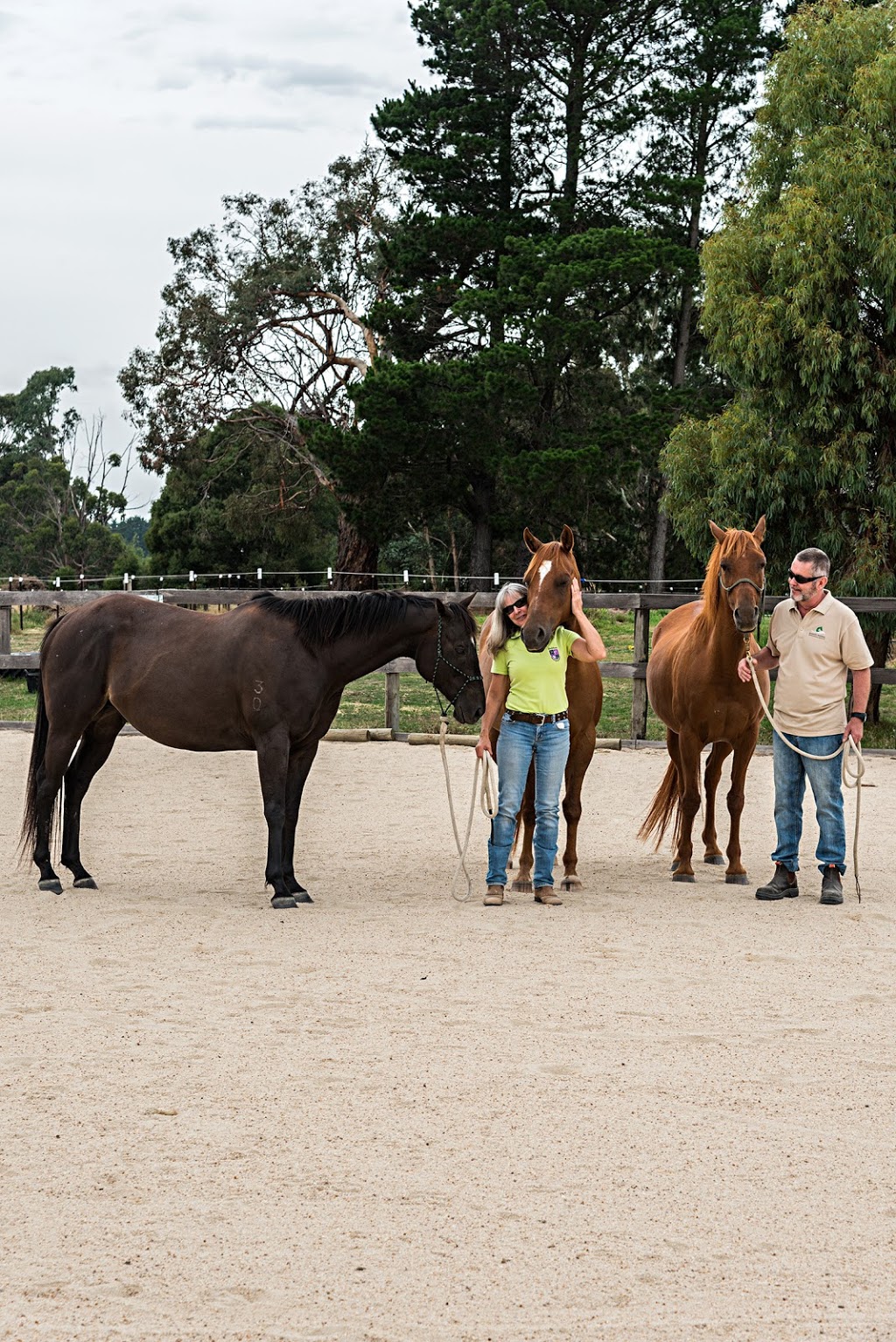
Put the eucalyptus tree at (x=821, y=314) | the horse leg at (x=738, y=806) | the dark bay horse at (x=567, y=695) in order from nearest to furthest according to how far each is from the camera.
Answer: the dark bay horse at (x=567, y=695)
the horse leg at (x=738, y=806)
the eucalyptus tree at (x=821, y=314)

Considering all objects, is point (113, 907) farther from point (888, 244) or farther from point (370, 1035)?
point (888, 244)

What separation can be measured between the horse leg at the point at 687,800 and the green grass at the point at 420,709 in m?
5.46

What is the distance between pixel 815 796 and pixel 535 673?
1595mm

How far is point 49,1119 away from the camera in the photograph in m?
3.35

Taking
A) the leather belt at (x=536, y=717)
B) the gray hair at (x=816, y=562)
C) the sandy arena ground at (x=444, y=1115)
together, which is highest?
the gray hair at (x=816, y=562)

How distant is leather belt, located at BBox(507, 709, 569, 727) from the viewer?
5.91 metres

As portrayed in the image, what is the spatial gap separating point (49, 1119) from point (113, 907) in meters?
2.62

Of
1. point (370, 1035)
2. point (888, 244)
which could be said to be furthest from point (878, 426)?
point (370, 1035)

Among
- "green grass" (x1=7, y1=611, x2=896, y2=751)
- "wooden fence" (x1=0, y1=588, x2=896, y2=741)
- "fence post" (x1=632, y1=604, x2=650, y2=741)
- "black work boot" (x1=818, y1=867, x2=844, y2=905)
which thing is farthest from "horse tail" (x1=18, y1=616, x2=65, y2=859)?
"fence post" (x1=632, y1=604, x2=650, y2=741)

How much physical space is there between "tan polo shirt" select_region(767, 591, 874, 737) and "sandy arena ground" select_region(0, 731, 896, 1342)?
3.02 ft

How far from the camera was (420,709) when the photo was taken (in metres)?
15.5

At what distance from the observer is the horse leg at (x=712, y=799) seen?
23.3 feet

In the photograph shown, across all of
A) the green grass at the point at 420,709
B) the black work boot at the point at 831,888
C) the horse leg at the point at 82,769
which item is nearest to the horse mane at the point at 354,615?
the horse leg at the point at 82,769

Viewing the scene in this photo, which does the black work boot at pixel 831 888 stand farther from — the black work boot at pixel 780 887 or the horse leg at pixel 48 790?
the horse leg at pixel 48 790
